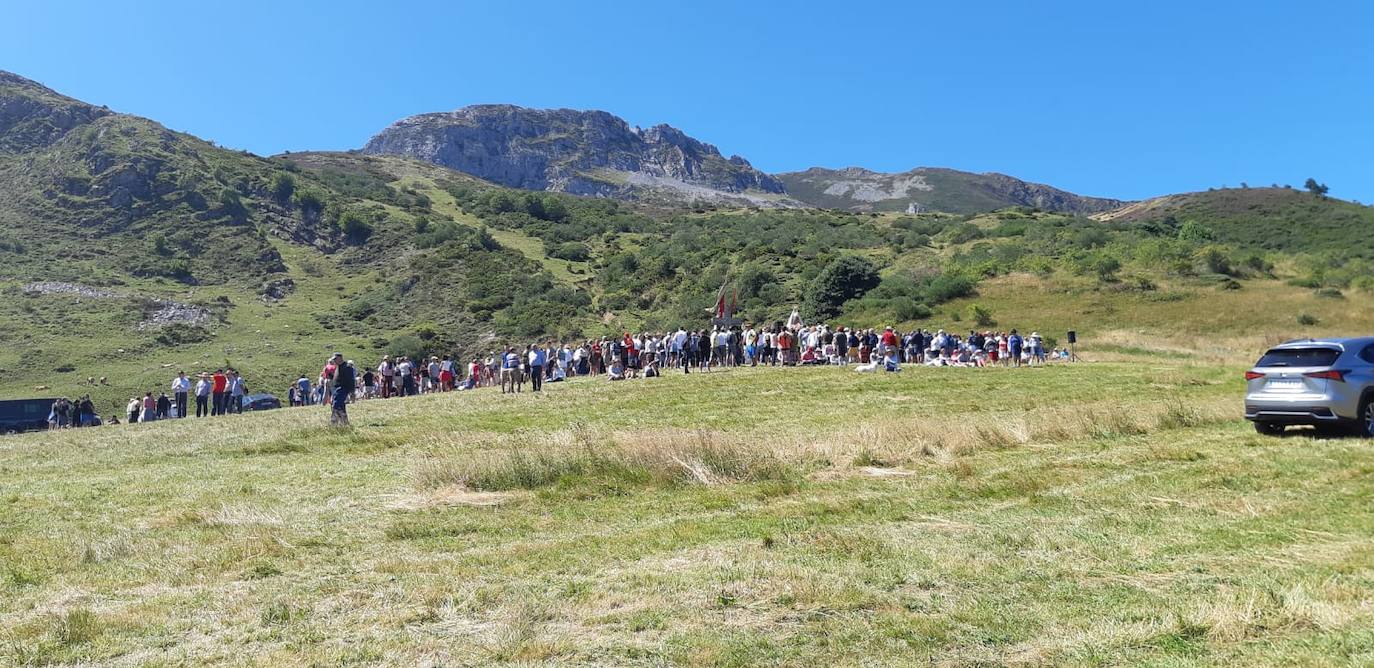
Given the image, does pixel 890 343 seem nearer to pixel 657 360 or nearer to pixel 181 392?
pixel 657 360

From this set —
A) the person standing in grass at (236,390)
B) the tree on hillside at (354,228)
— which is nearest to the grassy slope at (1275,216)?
the tree on hillside at (354,228)

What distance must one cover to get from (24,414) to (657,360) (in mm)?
23141

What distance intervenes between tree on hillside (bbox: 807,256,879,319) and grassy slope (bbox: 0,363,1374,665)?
1613 inches

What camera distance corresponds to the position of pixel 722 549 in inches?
316

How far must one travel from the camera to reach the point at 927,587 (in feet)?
21.7

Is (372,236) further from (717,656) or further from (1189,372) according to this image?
(717,656)

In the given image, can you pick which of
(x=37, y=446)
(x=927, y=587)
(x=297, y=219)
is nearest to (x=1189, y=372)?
(x=927, y=587)

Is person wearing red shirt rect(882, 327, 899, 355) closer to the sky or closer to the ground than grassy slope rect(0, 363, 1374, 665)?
closer to the sky

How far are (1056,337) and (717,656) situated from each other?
43358 mm

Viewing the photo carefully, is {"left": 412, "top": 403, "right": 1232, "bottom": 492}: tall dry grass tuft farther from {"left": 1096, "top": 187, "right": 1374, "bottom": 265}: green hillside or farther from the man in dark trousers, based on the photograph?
{"left": 1096, "top": 187, "right": 1374, "bottom": 265}: green hillside

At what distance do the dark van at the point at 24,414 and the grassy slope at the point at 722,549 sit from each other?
21873mm

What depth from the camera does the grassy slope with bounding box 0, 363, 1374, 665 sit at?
5.53m

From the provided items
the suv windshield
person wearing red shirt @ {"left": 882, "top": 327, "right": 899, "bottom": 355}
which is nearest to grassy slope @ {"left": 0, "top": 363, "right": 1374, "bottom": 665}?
the suv windshield

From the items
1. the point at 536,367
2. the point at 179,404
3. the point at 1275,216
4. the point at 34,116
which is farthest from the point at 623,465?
the point at 34,116
